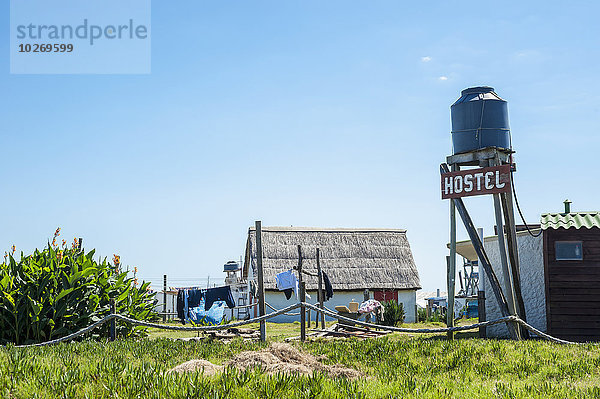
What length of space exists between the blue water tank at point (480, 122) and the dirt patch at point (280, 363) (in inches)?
289

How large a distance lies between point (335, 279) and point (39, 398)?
28.3 metres

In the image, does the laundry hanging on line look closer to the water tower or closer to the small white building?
the small white building

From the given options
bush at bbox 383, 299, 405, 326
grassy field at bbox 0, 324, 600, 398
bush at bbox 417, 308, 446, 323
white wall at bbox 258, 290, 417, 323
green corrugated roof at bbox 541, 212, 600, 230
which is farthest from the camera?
white wall at bbox 258, 290, 417, 323

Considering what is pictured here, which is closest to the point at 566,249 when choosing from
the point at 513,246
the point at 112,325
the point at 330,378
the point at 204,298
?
the point at 513,246

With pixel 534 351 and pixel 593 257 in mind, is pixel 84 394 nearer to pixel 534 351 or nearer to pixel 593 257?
pixel 534 351

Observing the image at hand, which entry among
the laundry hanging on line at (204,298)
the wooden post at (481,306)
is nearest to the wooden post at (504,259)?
the wooden post at (481,306)

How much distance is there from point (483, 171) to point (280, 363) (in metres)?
7.85

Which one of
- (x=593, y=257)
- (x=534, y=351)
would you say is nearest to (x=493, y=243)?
(x=593, y=257)

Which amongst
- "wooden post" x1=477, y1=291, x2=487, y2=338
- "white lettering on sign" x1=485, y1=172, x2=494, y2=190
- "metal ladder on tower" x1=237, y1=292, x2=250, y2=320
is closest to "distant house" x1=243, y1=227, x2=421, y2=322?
"metal ladder on tower" x1=237, y1=292, x2=250, y2=320

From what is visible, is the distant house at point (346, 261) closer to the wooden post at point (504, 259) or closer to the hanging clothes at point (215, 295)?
the hanging clothes at point (215, 295)

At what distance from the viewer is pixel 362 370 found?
9.82 metres

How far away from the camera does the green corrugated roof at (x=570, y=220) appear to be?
54.6 feet

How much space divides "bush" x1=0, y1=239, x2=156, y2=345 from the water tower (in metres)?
8.75

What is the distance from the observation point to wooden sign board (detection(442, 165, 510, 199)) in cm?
1471
